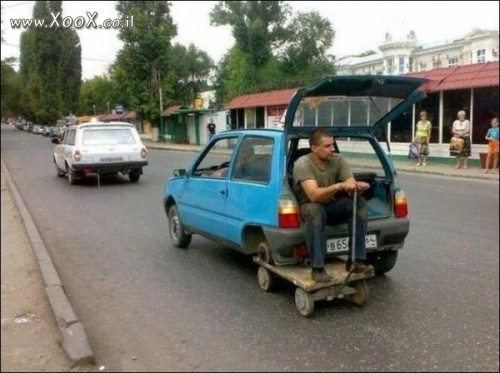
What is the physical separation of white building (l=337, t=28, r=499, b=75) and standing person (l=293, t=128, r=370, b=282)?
1026 mm

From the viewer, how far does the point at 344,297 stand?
446 cm

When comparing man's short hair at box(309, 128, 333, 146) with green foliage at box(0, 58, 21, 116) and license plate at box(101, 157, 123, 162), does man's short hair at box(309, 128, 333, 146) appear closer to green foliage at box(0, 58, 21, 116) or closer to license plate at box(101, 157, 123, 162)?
green foliage at box(0, 58, 21, 116)

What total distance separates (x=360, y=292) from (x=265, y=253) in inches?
33.5

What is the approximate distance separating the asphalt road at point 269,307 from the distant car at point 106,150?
4424mm

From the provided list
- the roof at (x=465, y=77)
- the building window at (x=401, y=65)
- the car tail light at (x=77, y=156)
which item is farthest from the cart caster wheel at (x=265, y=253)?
the roof at (x=465, y=77)

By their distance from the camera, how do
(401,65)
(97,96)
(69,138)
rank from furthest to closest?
1. (401,65)
2. (69,138)
3. (97,96)

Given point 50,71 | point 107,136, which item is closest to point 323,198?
point 50,71

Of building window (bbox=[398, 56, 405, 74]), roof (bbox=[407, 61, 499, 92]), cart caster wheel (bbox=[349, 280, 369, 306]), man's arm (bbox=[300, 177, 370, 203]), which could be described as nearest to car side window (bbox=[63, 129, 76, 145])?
building window (bbox=[398, 56, 405, 74])

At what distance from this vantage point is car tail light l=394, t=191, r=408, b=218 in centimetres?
477

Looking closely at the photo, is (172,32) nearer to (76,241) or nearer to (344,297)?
(344,297)

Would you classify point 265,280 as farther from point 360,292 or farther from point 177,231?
point 177,231

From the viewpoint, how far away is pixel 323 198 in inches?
158

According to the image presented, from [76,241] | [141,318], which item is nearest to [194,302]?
[141,318]

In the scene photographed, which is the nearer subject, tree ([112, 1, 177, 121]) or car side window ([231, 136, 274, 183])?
tree ([112, 1, 177, 121])
